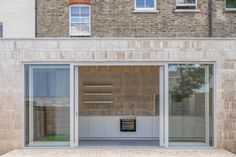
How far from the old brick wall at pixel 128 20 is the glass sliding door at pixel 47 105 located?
8.98m

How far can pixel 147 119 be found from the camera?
1580cm

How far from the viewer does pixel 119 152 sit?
39.3ft

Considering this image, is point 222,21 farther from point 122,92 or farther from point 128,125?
point 128,125

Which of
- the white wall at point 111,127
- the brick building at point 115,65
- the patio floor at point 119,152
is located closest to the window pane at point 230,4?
the white wall at point 111,127

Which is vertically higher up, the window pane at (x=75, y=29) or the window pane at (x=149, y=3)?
the window pane at (x=149, y=3)

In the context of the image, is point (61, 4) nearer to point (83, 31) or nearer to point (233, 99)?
point (83, 31)

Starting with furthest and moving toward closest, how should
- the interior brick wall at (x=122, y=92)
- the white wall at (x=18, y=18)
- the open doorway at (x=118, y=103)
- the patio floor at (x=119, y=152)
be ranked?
the white wall at (x=18, y=18) < the interior brick wall at (x=122, y=92) < the open doorway at (x=118, y=103) < the patio floor at (x=119, y=152)

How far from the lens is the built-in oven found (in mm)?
15625

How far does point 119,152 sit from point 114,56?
2.68 metres

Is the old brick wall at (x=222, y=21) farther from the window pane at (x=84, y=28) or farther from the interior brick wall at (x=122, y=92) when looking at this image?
the interior brick wall at (x=122, y=92)

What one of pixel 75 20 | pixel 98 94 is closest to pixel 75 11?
pixel 75 20

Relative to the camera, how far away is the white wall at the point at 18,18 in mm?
22188

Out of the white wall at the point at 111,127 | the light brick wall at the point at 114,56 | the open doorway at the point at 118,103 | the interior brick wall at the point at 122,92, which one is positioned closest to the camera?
the light brick wall at the point at 114,56

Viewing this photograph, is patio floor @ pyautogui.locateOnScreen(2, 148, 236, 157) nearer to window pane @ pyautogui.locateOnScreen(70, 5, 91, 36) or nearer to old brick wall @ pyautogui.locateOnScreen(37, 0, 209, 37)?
old brick wall @ pyautogui.locateOnScreen(37, 0, 209, 37)
